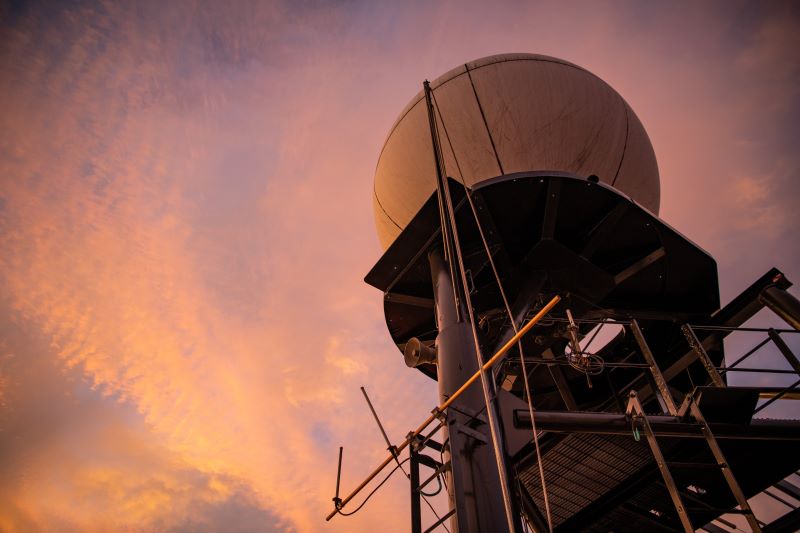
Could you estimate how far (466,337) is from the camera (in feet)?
17.7

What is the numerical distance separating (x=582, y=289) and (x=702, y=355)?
Answer: 2100mm

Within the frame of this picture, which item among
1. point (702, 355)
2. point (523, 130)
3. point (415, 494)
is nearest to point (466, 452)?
point (415, 494)

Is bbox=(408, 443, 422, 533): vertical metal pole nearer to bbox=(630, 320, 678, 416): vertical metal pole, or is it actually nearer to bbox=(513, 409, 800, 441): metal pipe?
bbox=(513, 409, 800, 441): metal pipe

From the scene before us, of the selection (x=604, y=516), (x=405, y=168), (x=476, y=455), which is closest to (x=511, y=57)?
(x=405, y=168)

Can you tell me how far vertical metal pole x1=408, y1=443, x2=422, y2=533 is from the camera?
455 centimetres

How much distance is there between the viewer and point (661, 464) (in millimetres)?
5457

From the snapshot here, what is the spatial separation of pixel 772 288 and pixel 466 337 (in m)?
5.76

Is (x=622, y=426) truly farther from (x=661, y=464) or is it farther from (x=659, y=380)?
(x=659, y=380)

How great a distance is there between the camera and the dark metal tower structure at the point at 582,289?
252 inches

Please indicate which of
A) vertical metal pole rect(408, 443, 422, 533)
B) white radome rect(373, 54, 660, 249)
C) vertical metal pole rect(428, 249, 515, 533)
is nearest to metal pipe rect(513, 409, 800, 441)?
vertical metal pole rect(428, 249, 515, 533)

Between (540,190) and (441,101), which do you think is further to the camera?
(441,101)

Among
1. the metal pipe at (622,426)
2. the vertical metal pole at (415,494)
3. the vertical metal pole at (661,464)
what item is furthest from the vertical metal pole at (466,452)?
the vertical metal pole at (661,464)

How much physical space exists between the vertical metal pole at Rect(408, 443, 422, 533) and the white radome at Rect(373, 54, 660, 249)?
4.37m

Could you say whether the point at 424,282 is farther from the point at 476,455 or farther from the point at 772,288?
the point at 772,288
